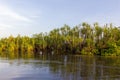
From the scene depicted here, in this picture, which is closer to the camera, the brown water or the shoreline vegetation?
the brown water

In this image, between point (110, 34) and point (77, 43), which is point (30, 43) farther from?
point (110, 34)

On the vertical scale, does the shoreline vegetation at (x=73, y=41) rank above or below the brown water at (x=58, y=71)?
above

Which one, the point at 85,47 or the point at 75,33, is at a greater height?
the point at 75,33

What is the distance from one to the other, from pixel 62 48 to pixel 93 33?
17.8 meters

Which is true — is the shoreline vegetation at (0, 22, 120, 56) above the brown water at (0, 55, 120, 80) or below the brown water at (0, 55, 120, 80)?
above

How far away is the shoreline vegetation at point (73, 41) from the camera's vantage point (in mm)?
99375

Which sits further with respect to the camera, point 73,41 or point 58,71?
point 73,41

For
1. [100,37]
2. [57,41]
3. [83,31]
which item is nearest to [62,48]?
[57,41]

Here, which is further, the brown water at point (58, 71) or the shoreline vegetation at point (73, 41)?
the shoreline vegetation at point (73, 41)

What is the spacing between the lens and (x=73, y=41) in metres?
112

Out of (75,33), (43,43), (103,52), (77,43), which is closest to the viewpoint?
(103,52)

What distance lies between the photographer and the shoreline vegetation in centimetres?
9938

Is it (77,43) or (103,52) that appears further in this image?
(77,43)

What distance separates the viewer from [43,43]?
12800cm
